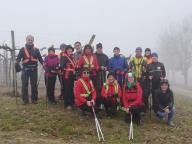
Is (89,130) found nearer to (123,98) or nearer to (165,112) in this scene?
(123,98)

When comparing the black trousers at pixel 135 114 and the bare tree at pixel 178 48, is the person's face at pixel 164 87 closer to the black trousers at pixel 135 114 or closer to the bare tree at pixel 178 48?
the black trousers at pixel 135 114

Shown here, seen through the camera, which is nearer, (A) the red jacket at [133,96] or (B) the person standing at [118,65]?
(A) the red jacket at [133,96]

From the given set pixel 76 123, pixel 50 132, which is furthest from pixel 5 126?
pixel 76 123

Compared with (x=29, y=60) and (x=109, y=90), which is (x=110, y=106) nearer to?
(x=109, y=90)

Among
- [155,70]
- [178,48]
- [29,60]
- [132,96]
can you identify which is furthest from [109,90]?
[178,48]

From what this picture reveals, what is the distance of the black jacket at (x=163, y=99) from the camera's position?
1279cm

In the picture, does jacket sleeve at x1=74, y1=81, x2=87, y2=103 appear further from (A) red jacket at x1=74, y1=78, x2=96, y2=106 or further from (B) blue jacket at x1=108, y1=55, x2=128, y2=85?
(B) blue jacket at x1=108, y1=55, x2=128, y2=85

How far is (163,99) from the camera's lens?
506 inches

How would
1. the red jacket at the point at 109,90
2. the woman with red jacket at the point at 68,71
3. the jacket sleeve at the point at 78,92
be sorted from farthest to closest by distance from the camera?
1. the woman with red jacket at the point at 68,71
2. the red jacket at the point at 109,90
3. the jacket sleeve at the point at 78,92

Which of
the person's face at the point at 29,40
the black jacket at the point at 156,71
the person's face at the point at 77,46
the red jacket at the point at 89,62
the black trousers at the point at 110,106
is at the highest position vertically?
the person's face at the point at 29,40

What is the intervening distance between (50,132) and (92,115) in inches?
78.4

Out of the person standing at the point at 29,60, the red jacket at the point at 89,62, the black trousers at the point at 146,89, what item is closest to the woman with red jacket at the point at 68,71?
the red jacket at the point at 89,62

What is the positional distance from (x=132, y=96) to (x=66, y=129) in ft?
8.23

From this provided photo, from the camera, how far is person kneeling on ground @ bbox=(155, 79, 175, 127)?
41.7ft
